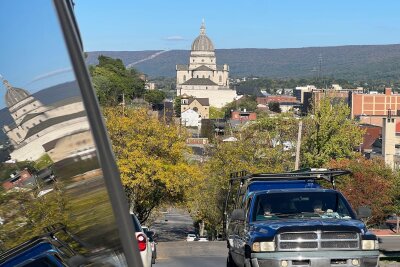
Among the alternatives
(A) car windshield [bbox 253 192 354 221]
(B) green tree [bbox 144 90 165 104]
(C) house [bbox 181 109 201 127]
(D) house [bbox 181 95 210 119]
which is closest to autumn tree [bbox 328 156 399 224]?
(A) car windshield [bbox 253 192 354 221]

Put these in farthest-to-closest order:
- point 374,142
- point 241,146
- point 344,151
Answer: point 374,142 → point 344,151 → point 241,146

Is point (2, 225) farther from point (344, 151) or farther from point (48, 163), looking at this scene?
point (344, 151)

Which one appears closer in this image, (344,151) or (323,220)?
(323,220)

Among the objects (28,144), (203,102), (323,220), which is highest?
(28,144)

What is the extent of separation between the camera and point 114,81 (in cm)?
7500

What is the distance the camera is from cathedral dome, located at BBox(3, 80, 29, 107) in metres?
1.16

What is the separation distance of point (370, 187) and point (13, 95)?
1718 inches

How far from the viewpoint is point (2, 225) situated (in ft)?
3.82

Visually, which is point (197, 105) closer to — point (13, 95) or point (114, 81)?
point (114, 81)

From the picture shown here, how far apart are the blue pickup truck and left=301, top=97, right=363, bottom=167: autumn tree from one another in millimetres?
36375

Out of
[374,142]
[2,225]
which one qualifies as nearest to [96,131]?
[2,225]

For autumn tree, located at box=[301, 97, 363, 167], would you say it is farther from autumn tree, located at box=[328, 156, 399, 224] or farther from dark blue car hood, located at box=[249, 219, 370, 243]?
dark blue car hood, located at box=[249, 219, 370, 243]

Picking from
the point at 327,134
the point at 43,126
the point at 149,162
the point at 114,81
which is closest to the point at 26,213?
the point at 43,126

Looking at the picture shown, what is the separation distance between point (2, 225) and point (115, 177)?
0.18 m
